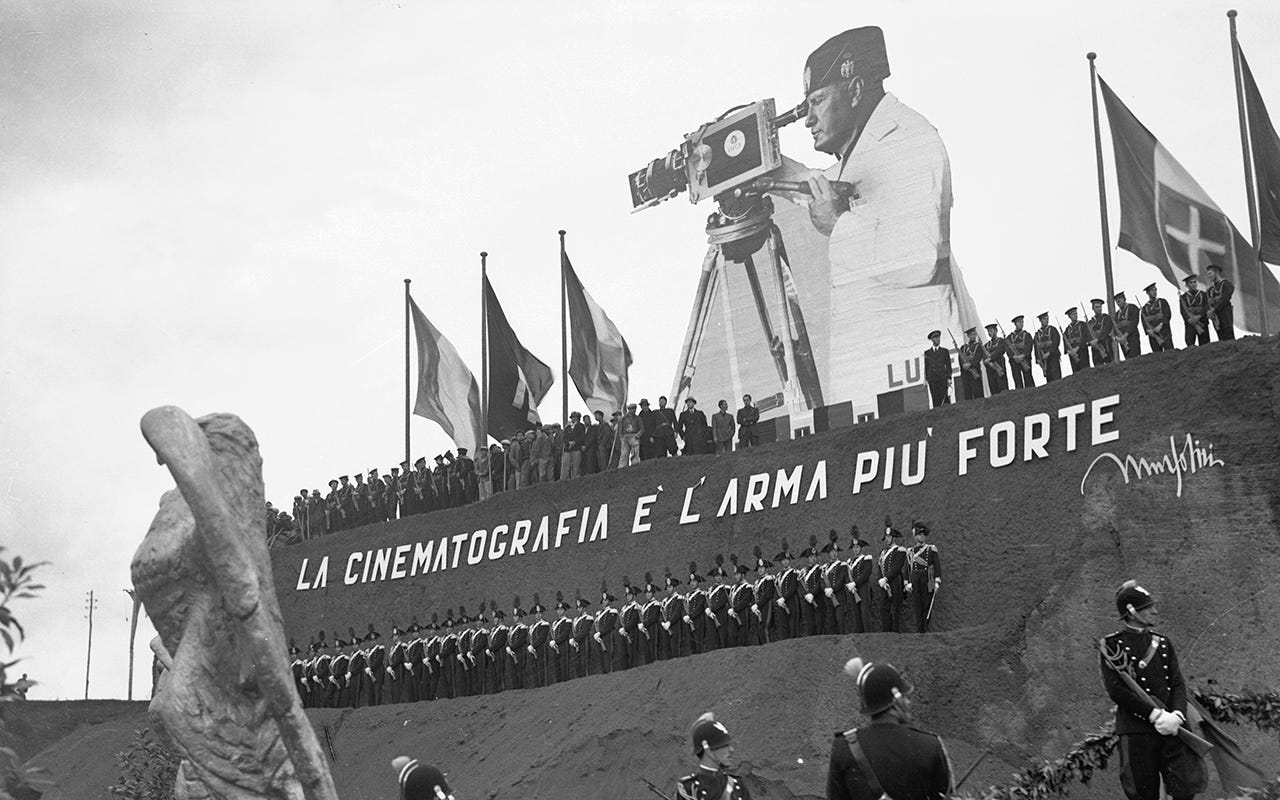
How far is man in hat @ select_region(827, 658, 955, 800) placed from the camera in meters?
6.05

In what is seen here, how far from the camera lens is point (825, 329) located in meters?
38.1

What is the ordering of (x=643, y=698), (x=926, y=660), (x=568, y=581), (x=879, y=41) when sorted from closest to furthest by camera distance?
(x=926, y=660)
(x=643, y=698)
(x=568, y=581)
(x=879, y=41)

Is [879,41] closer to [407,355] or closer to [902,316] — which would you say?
[902,316]

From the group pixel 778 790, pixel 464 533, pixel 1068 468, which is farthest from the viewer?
pixel 464 533

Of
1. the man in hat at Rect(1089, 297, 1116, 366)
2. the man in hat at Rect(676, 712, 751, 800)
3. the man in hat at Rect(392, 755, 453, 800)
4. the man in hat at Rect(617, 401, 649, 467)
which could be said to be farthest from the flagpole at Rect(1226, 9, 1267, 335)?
the man in hat at Rect(392, 755, 453, 800)

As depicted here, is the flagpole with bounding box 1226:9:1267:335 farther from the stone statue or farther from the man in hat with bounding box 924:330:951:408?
the stone statue

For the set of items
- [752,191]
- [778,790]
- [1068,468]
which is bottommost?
[778,790]

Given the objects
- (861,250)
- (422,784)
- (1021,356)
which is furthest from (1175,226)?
(422,784)

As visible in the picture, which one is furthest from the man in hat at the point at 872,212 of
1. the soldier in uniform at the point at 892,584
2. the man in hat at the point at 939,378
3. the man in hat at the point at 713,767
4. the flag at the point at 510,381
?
the man in hat at the point at 713,767

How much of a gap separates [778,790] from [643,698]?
13.8 feet

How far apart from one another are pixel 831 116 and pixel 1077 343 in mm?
15935

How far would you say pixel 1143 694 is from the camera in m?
8.66

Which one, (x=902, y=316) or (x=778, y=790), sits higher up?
(x=902, y=316)

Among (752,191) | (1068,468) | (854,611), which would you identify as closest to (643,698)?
(854,611)
